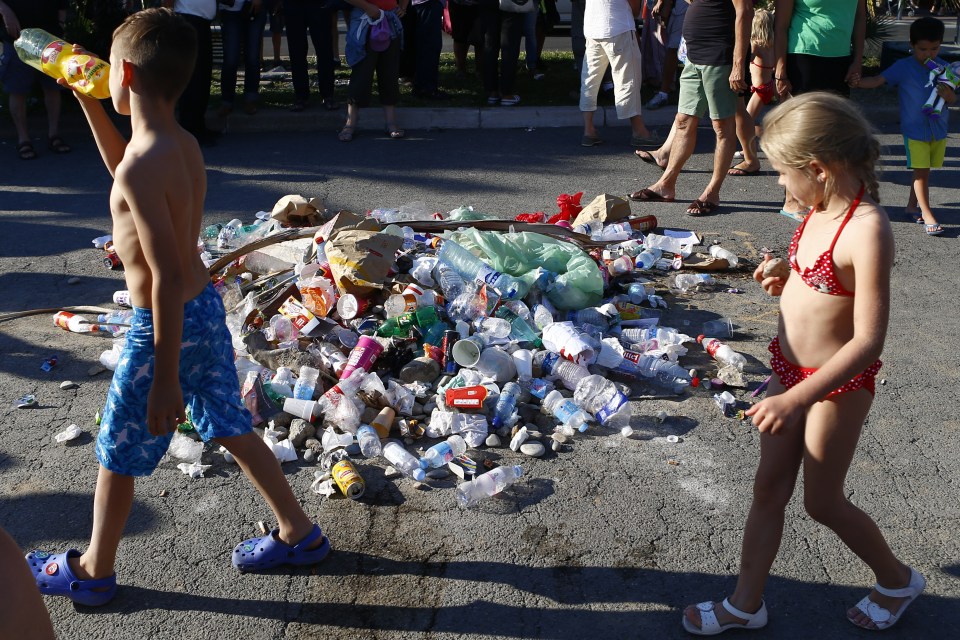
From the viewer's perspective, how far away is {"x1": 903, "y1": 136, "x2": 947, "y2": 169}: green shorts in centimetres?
652

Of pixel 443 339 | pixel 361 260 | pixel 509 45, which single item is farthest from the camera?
pixel 509 45

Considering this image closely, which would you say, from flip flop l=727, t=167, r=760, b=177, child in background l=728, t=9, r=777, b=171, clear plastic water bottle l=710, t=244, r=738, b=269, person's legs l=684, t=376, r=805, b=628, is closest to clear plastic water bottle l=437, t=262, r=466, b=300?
clear plastic water bottle l=710, t=244, r=738, b=269

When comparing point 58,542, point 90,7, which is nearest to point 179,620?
point 58,542

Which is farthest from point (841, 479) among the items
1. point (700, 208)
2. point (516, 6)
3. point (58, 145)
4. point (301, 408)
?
point (58, 145)

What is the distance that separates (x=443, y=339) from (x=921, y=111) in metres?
4.16

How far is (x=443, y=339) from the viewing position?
4582mm

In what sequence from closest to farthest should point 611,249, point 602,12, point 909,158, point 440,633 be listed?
1. point 440,633
2. point 611,249
3. point 909,158
4. point 602,12

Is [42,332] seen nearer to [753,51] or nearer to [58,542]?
[58,542]

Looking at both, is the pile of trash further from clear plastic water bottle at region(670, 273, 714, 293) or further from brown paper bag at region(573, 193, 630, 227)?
brown paper bag at region(573, 193, 630, 227)

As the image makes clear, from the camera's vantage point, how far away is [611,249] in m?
6.00

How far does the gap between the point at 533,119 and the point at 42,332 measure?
6060 millimetres

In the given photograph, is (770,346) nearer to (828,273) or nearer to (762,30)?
(828,273)

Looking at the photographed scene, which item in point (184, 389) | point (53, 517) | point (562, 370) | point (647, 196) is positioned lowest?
point (53, 517)

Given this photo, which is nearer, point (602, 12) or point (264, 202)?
point (264, 202)
